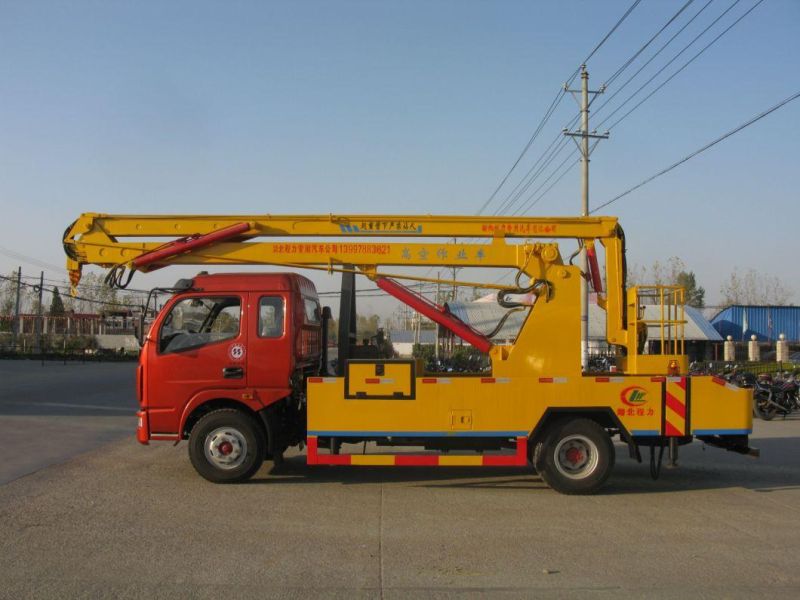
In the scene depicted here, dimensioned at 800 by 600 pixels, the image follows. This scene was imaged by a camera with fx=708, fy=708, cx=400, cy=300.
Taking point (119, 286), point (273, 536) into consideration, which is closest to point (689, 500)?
point (273, 536)

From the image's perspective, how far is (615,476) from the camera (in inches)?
388

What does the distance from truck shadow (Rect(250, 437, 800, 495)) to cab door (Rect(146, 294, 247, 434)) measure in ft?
4.52

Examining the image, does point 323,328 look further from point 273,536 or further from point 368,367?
point 273,536

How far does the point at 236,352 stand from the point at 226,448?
3.93 feet

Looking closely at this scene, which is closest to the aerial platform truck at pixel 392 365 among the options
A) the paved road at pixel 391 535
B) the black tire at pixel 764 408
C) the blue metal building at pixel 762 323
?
the paved road at pixel 391 535

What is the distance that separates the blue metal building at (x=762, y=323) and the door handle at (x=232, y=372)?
63047mm

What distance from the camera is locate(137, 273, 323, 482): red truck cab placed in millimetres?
8820

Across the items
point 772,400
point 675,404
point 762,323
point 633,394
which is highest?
point 762,323

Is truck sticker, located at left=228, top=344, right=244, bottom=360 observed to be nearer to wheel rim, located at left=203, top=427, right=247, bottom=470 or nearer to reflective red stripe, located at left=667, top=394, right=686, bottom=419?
wheel rim, located at left=203, top=427, right=247, bottom=470

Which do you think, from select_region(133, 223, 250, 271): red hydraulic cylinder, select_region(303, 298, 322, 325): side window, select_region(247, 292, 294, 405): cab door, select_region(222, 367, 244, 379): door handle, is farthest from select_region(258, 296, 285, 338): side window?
select_region(133, 223, 250, 271): red hydraulic cylinder

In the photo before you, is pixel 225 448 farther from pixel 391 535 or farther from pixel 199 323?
pixel 391 535

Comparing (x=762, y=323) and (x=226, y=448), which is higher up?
(x=762, y=323)

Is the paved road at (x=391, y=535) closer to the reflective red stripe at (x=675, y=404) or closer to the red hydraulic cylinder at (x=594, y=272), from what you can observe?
the reflective red stripe at (x=675, y=404)

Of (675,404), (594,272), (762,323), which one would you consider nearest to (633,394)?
(675,404)
